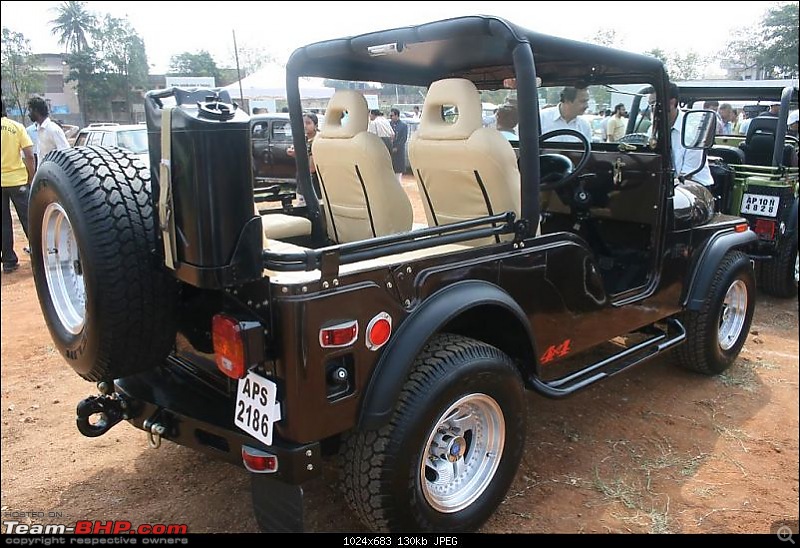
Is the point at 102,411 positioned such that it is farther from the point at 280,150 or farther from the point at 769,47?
the point at 769,47

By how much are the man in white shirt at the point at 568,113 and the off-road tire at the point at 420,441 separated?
2140 millimetres

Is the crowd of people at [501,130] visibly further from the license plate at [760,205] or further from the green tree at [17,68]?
the green tree at [17,68]

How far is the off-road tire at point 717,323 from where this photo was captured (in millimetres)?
4234

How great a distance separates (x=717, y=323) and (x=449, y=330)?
2.44 meters

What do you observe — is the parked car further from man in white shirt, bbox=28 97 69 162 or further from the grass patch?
the grass patch

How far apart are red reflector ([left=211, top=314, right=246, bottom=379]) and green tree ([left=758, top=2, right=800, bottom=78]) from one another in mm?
15777

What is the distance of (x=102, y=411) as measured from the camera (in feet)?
9.19

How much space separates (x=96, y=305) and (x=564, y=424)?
2.75 m

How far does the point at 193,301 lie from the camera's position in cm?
249

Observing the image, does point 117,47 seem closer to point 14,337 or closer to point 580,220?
point 14,337

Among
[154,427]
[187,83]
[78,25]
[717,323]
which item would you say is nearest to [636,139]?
[717,323]

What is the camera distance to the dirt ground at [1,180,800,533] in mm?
2955

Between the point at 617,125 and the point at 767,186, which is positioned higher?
the point at 617,125

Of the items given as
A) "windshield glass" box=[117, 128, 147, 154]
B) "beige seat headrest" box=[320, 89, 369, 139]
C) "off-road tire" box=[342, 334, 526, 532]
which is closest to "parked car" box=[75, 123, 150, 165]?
"windshield glass" box=[117, 128, 147, 154]
